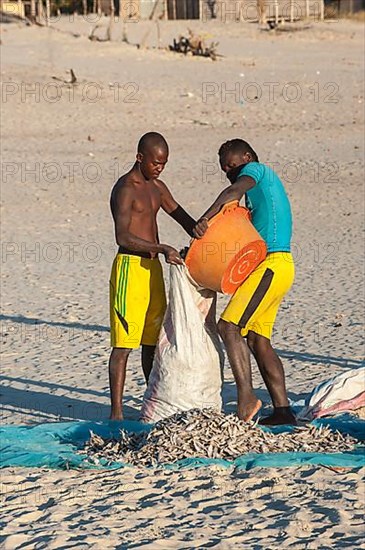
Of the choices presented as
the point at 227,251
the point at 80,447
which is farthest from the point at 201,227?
the point at 80,447

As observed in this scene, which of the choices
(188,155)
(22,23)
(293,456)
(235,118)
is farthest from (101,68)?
(293,456)

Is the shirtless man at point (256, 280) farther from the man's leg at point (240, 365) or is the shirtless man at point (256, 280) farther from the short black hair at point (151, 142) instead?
the short black hair at point (151, 142)

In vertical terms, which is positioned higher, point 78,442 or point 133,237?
point 133,237

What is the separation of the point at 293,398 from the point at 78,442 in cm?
158

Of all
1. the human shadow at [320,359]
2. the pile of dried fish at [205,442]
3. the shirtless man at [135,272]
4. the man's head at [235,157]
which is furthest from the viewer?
the human shadow at [320,359]

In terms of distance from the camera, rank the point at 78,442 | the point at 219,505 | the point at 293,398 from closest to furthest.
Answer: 1. the point at 219,505
2. the point at 78,442
3. the point at 293,398

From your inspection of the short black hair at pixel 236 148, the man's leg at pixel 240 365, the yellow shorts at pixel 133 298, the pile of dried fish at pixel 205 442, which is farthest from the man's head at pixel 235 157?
the pile of dried fish at pixel 205 442

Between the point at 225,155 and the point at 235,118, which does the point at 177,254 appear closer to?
the point at 225,155

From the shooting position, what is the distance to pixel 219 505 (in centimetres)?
502

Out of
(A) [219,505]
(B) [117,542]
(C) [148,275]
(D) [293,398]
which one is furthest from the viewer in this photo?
(D) [293,398]

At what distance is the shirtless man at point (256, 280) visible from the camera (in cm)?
621

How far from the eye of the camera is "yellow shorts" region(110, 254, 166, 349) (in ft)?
21.3

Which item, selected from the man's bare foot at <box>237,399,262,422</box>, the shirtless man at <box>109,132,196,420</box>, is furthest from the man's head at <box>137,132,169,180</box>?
the man's bare foot at <box>237,399,262,422</box>

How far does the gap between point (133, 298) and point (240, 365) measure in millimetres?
698
